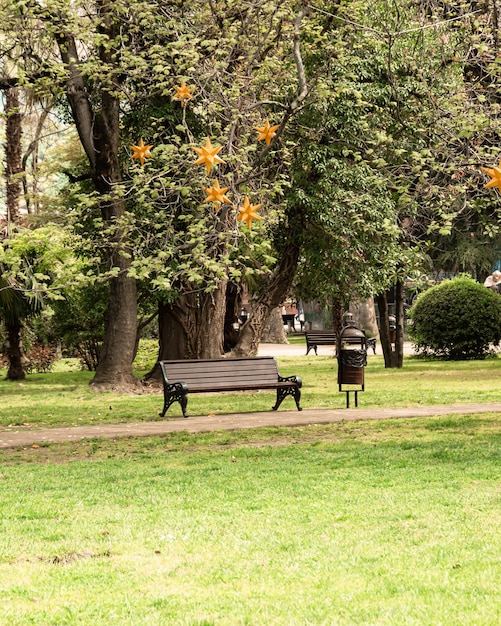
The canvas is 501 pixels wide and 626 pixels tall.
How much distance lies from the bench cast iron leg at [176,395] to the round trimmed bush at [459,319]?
1557cm

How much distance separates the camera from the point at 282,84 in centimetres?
2020

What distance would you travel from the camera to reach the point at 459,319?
2973 cm

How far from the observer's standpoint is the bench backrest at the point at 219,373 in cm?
1641

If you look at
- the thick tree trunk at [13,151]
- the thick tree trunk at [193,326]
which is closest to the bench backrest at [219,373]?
the thick tree trunk at [193,326]

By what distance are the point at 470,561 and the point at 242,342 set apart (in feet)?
62.0

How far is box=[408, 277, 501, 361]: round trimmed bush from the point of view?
2962 centimetres

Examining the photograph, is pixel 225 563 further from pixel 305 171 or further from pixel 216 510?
pixel 305 171

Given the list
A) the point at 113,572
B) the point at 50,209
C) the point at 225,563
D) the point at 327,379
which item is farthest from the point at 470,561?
the point at 50,209

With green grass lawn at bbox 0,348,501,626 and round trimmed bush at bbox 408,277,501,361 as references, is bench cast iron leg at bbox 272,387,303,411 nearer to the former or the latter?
green grass lawn at bbox 0,348,501,626

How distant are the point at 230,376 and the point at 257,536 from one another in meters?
9.69

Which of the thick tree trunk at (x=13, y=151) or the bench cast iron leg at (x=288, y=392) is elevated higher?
the thick tree trunk at (x=13, y=151)

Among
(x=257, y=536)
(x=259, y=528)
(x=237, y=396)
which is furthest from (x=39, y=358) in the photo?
(x=257, y=536)

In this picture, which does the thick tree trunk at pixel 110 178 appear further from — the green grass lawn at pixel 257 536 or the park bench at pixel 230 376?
Result: the green grass lawn at pixel 257 536

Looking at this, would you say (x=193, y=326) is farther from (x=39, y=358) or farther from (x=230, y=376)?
(x=39, y=358)
